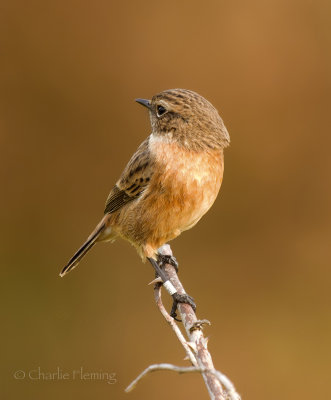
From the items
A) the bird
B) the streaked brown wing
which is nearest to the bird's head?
the bird

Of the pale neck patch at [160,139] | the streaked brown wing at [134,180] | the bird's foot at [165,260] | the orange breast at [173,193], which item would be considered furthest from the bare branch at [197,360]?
the pale neck patch at [160,139]

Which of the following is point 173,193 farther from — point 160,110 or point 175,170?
point 160,110

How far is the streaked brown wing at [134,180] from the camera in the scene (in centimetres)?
561

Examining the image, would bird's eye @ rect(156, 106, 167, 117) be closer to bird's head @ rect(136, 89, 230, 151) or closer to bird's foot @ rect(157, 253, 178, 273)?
bird's head @ rect(136, 89, 230, 151)

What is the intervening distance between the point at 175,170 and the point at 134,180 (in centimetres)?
52

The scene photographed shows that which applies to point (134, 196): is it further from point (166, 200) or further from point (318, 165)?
point (318, 165)

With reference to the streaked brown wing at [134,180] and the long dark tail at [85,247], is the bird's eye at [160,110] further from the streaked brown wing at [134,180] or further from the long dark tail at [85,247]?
the long dark tail at [85,247]

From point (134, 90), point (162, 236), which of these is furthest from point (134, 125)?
point (162, 236)

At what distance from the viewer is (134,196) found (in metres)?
5.79

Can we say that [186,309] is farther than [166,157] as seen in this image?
No

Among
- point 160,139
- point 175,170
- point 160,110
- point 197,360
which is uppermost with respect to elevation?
point 160,110

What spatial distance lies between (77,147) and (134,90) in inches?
36.6

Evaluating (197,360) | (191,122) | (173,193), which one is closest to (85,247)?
(173,193)

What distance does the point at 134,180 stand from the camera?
5750mm
